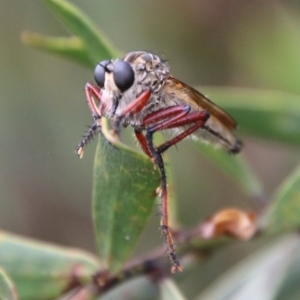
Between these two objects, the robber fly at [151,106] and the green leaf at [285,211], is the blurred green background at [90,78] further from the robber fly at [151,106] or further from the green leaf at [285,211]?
the green leaf at [285,211]

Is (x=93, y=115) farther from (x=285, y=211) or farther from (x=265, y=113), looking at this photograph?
(x=265, y=113)

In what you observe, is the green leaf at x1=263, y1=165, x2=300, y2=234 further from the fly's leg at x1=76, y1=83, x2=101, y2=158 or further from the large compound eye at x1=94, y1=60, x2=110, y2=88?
the large compound eye at x1=94, y1=60, x2=110, y2=88

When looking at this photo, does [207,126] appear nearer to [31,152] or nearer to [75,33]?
[75,33]

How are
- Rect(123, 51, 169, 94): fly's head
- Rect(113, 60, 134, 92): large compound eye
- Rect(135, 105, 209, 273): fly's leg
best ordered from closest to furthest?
1. Rect(135, 105, 209, 273): fly's leg
2. Rect(113, 60, 134, 92): large compound eye
3. Rect(123, 51, 169, 94): fly's head

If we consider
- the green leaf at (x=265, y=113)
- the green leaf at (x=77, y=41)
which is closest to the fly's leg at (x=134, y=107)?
the green leaf at (x=77, y=41)

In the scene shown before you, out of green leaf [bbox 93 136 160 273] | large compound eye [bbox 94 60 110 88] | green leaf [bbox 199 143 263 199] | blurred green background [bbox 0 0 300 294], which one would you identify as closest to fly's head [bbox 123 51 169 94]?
large compound eye [bbox 94 60 110 88]

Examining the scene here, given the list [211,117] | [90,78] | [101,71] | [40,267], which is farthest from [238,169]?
[90,78]
